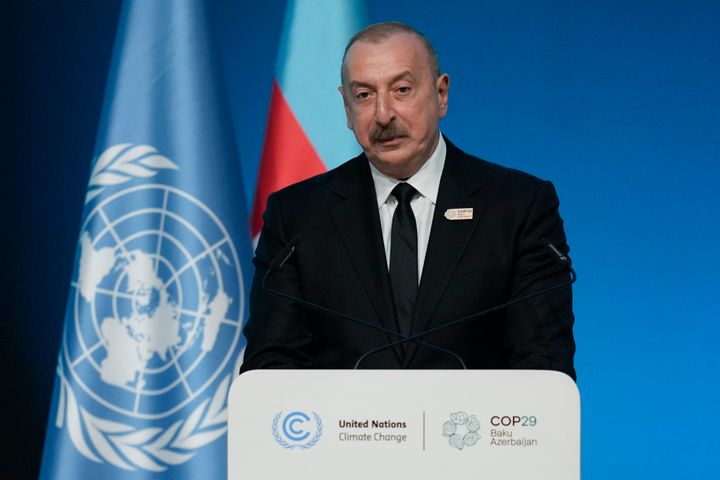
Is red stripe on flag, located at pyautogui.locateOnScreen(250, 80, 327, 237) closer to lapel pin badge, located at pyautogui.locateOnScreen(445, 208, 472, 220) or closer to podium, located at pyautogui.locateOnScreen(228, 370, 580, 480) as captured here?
lapel pin badge, located at pyautogui.locateOnScreen(445, 208, 472, 220)

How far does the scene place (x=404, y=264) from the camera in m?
1.84

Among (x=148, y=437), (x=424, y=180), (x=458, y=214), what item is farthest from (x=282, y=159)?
(x=458, y=214)

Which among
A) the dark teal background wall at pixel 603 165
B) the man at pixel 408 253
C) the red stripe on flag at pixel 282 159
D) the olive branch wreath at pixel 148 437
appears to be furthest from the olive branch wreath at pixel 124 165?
the man at pixel 408 253

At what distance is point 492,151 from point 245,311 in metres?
1.04

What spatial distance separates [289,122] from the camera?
310 centimetres

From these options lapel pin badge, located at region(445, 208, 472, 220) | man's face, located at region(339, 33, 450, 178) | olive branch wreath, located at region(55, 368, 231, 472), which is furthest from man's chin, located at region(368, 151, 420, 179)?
olive branch wreath, located at region(55, 368, 231, 472)

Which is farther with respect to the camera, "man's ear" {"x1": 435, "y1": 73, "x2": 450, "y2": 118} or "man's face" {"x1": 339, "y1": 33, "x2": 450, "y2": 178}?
"man's ear" {"x1": 435, "y1": 73, "x2": 450, "y2": 118}

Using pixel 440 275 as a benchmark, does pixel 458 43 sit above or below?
above

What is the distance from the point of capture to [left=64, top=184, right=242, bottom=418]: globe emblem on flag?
113 inches

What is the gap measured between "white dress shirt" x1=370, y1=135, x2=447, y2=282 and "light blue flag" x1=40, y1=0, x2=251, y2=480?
3.60 ft

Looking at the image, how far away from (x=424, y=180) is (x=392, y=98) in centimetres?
→ 19

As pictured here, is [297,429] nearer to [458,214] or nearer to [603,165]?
[458,214]

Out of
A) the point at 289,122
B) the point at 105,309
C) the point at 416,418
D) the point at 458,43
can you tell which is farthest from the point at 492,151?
the point at 416,418

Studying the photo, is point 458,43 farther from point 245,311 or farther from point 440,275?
point 440,275
